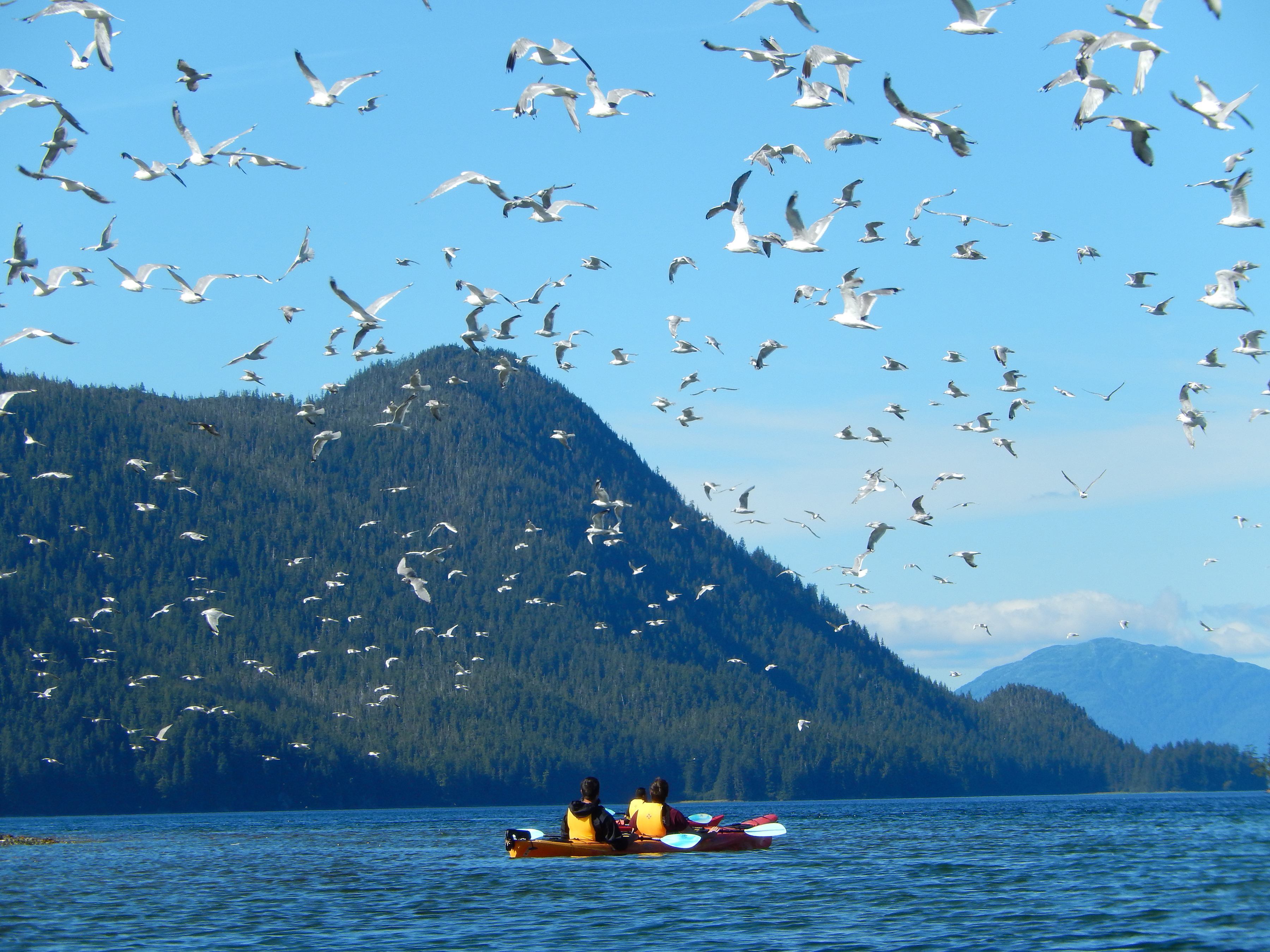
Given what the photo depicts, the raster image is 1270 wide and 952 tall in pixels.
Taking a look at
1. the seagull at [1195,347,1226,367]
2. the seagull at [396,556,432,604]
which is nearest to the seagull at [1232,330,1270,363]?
the seagull at [1195,347,1226,367]

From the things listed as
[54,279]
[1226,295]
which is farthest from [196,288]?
[1226,295]

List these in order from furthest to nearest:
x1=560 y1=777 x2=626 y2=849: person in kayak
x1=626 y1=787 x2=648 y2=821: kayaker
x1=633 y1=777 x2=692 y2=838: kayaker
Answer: x1=626 y1=787 x2=648 y2=821: kayaker → x1=633 y1=777 x2=692 y2=838: kayaker → x1=560 y1=777 x2=626 y2=849: person in kayak

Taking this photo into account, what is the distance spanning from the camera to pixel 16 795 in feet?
575

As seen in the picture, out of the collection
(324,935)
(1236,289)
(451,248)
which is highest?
(451,248)

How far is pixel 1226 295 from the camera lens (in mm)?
35688

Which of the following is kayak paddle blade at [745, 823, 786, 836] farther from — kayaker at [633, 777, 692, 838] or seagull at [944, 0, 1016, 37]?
seagull at [944, 0, 1016, 37]

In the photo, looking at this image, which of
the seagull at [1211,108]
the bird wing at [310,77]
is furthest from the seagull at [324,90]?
the seagull at [1211,108]

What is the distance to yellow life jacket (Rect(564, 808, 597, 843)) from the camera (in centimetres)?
4356

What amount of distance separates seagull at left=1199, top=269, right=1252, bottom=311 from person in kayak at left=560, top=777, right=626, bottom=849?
21.1 m

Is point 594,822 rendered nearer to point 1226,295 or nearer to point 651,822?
point 651,822

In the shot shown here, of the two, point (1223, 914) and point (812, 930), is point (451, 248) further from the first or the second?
point (1223, 914)

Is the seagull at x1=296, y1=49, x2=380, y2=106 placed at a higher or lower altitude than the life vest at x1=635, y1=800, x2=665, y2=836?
higher

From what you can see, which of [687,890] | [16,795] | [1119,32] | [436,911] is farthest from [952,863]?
[16,795]

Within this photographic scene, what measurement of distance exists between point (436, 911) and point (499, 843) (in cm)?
3768
